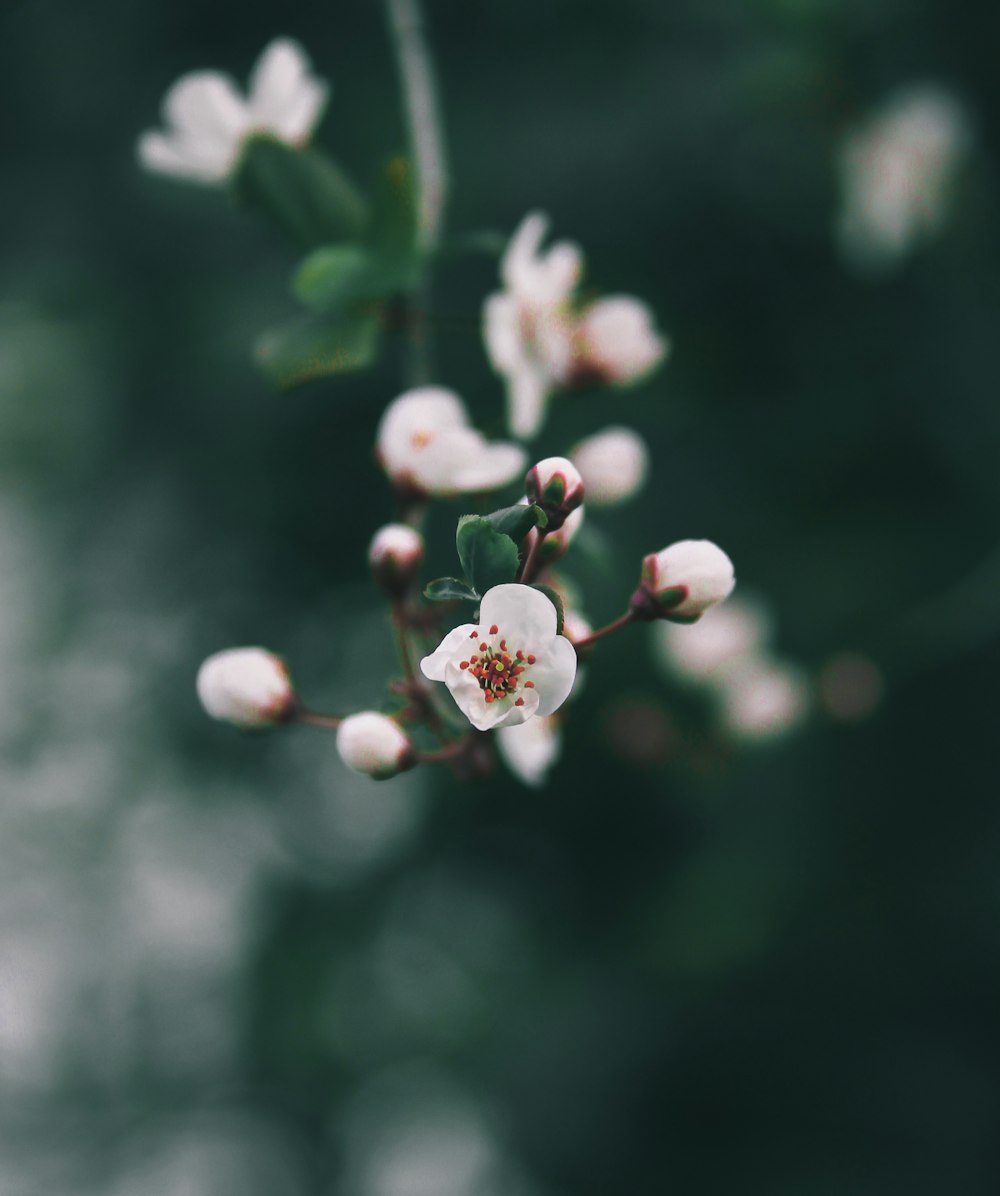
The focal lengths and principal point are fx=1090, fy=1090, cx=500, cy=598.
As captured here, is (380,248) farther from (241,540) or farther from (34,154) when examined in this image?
(34,154)

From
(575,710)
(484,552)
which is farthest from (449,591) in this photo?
(575,710)

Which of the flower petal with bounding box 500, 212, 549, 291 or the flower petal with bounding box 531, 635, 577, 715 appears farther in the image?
the flower petal with bounding box 500, 212, 549, 291

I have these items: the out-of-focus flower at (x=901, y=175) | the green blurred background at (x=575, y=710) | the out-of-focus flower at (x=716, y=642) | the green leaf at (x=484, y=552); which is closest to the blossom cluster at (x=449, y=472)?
the green leaf at (x=484, y=552)

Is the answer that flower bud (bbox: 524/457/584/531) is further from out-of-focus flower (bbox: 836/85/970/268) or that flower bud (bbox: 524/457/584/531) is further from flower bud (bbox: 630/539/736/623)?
out-of-focus flower (bbox: 836/85/970/268)

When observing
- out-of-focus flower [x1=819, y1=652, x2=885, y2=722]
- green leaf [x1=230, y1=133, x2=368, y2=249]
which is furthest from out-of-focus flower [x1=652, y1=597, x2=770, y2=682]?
green leaf [x1=230, y1=133, x2=368, y2=249]

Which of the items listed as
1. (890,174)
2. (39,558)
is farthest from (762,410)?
(39,558)

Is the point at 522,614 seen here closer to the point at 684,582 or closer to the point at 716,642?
the point at 684,582

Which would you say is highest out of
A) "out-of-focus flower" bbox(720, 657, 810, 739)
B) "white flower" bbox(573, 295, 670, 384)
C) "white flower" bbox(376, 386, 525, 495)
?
"out-of-focus flower" bbox(720, 657, 810, 739)

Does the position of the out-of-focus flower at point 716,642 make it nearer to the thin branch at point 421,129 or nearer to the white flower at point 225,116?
the thin branch at point 421,129
